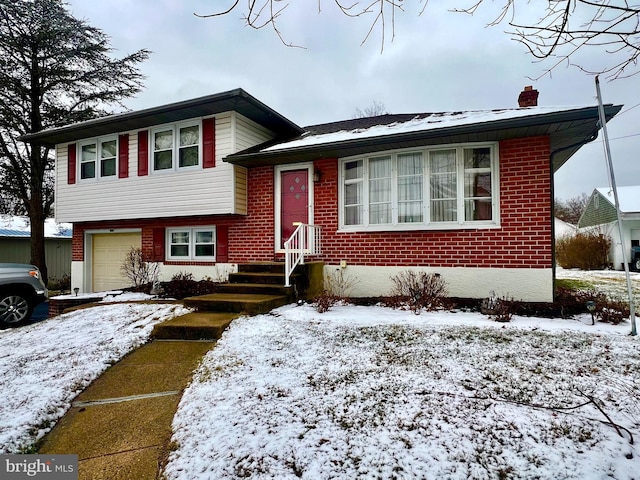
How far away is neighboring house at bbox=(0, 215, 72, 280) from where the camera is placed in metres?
15.8

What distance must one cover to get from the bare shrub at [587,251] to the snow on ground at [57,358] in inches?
756

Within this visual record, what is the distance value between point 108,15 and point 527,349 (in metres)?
5.83

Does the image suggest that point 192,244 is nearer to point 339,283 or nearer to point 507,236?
point 339,283

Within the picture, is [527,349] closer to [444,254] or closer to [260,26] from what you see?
[444,254]

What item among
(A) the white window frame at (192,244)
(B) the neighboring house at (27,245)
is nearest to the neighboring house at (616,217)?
(A) the white window frame at (192,244)

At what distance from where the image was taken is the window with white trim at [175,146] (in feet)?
27.8

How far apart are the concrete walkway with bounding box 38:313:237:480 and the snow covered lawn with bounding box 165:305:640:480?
17 centimetres

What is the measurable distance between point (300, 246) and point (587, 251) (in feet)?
55.8

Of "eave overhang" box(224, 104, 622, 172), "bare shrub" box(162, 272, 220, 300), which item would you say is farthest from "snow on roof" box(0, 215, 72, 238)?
"eave overhang" box(224, 104, 622, 172)

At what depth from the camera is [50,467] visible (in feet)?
7.12

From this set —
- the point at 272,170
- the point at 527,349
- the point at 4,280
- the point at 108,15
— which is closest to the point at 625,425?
the point at 527,349

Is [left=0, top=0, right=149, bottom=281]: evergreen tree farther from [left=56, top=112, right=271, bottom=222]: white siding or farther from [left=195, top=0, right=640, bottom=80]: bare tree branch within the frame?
[left=195, top=0, right=640, bottom=80]: bare tree branch

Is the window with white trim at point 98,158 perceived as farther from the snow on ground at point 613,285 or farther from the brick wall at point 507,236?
the snow on ground at point 613,285

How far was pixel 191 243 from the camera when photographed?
29.8ft
